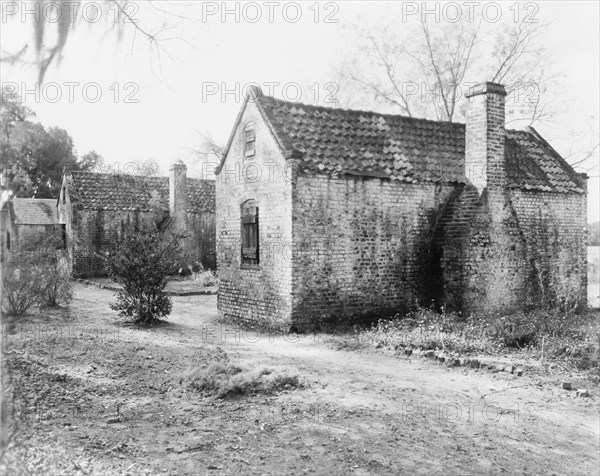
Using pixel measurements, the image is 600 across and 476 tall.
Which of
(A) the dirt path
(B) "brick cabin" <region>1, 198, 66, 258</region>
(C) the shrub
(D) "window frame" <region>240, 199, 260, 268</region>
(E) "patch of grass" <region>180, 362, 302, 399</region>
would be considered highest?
(B) "brick cabin" <region>1, 198, 66, 258</region>

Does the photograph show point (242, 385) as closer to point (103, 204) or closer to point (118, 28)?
point (118, 28)

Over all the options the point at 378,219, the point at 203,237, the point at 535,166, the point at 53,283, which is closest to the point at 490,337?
the point at 378,219

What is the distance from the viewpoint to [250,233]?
586 inches

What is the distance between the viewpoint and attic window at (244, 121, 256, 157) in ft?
48.6

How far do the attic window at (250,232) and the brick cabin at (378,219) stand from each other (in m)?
0.05

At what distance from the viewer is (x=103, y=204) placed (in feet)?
105

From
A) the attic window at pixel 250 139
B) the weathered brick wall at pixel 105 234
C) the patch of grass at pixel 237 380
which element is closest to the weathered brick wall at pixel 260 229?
the attic window at pixel 250 139

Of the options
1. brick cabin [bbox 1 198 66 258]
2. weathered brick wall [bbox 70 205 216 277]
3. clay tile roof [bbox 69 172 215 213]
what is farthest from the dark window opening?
brick cabin [bbox 1 198 66 258]

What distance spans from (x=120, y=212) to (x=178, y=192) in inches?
144

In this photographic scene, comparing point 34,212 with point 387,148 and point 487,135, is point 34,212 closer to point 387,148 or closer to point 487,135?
point 387,148

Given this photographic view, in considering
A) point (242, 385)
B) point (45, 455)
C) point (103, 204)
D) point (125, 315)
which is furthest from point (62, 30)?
point (103, 204)

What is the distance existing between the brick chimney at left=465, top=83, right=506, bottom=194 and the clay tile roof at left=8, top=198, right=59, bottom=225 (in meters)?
33.8

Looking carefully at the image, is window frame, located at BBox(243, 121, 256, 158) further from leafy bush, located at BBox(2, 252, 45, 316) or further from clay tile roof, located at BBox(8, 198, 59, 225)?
clay tile roof, located at BBox(8, 198, 59, 225)

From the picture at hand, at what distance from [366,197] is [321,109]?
285cm
